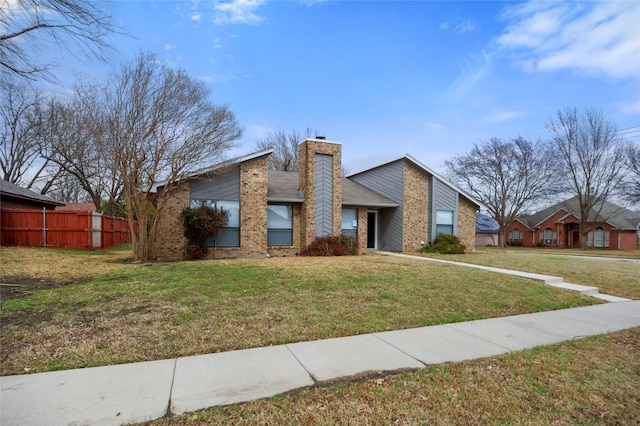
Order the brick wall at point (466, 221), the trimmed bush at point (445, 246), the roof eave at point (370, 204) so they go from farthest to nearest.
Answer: the brick wall at point (466, 221) < the trimmed bush at point (445, 246) < the roof eave at point (370, 204)

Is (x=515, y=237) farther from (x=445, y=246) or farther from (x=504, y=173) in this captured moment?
(x=445, y=246)

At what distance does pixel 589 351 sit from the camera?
454 cm

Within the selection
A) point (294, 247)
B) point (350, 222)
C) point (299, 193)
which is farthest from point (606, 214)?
point (294, 247)

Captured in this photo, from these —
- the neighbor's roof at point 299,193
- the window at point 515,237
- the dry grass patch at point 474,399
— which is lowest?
the window at point 515,237

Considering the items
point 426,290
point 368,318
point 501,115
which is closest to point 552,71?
point 501,115

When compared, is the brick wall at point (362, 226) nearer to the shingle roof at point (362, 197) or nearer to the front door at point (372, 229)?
the shingle roof at point (362, 197)

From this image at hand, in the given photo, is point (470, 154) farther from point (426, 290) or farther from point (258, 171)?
point (426, 290)

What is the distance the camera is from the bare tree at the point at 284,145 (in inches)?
1348

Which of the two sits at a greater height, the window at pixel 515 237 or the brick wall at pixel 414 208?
the brick wall at pixel 414 208

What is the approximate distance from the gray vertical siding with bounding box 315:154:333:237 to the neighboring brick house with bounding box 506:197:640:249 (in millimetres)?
30464

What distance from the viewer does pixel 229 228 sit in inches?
555

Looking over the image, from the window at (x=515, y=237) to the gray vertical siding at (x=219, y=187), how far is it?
135ft

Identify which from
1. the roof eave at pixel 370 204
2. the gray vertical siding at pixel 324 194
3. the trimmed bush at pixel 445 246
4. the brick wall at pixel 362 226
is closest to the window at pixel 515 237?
the trimmed bush at pixel 445 246

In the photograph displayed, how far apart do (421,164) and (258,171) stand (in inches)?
347
